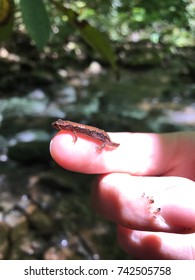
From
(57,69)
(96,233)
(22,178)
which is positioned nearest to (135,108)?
(57,69)

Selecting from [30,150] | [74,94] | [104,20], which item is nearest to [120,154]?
[30,150]

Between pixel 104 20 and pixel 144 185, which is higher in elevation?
pixel 104 20

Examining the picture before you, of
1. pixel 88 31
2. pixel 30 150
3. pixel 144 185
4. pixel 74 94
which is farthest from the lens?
pixel 74 94

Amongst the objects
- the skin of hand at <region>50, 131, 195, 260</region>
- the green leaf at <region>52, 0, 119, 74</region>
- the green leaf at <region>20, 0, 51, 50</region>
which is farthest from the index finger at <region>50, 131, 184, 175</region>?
the green leaf at <region>52, 0, 119, 74</region>

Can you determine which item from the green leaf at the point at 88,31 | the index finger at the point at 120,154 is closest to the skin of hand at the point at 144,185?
the index finger at the point at 120,154

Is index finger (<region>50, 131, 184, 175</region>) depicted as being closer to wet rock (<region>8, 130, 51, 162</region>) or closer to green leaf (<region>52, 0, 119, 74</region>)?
green leaf (<region>52, 0, 119, 74</region>)

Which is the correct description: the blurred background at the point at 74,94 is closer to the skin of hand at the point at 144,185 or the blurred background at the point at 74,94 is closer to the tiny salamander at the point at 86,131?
the tiny salamander at the point at 86,131

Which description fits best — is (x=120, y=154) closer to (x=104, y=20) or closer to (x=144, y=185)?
(x=144, y=185)
